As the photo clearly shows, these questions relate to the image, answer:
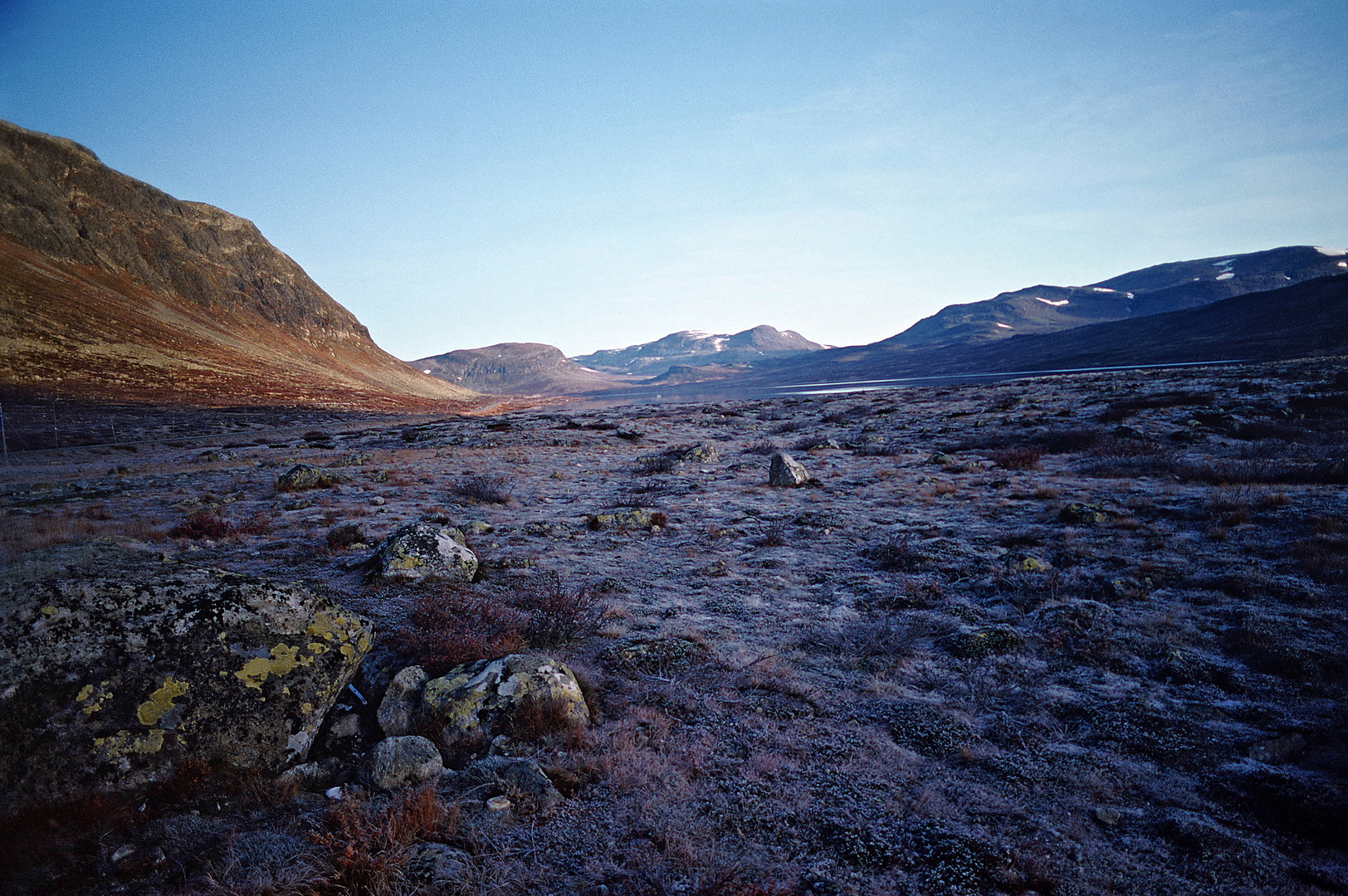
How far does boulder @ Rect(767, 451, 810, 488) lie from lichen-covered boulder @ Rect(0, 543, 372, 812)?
13.6 m

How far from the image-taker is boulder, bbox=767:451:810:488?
17078 mm

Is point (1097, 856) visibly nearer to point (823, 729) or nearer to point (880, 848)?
point (880, 848)

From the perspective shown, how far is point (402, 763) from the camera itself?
439cm

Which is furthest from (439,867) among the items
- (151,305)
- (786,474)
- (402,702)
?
(151,305)

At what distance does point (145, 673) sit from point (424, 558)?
4489mm

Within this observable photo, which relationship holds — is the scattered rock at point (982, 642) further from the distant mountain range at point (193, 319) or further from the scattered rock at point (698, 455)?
the distant mountain range at point (193, 319)

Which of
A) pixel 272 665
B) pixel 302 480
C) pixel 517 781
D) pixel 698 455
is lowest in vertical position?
pixel 517 781

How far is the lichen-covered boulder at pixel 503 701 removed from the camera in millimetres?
5023

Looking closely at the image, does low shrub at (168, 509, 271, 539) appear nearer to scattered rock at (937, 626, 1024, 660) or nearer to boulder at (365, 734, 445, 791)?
boulder at (365, 734, 445, 791)

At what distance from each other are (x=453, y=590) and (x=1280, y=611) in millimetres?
10889

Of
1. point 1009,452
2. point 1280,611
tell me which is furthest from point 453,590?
point 1009,452

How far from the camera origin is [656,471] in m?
20.6

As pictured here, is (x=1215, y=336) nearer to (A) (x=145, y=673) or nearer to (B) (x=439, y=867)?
(B) (x=439, y=867)

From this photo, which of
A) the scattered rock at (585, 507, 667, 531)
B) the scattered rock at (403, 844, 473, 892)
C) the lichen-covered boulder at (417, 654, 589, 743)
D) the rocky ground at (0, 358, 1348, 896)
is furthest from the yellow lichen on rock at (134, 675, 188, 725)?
the scattered rock at (585, 507, 667, 531)
